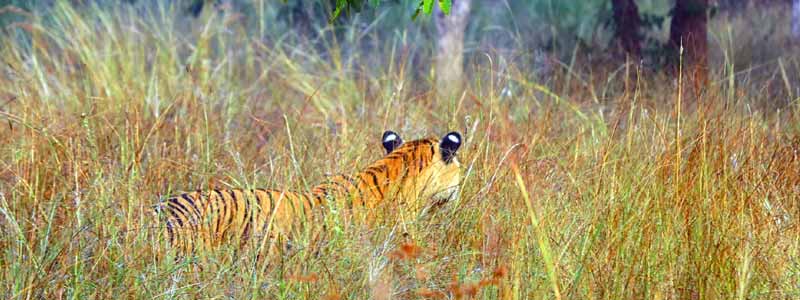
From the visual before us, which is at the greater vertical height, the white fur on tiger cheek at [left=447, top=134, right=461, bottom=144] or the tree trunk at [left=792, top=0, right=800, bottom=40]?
the white fur on tiger cheek at [left=447, top=134, right=461, bottom=144]

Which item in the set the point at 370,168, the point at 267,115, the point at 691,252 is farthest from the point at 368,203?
the point at 267,115

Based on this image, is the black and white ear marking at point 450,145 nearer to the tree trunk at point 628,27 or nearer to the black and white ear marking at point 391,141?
the black and white ear marking at point 391,141

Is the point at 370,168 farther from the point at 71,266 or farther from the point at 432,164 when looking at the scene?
the point at 71,266

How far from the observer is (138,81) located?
265 inches

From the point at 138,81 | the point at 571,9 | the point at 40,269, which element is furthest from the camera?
the point at 571,9

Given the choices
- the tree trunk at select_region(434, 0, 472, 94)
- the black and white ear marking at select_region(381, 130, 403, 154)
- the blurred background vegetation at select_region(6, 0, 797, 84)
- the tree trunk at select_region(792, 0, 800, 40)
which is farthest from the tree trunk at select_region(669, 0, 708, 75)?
the black and white ear marking at select_region(381, 130, 403, 154)

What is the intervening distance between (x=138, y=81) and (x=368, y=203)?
3064 mm

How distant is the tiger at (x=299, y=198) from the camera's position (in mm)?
3838

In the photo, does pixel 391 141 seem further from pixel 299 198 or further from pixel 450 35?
pixel 450 35

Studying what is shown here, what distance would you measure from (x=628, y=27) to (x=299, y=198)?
4984 millimetres

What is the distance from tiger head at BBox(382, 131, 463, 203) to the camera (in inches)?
173

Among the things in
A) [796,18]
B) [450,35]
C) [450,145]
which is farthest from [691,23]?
[450,145]

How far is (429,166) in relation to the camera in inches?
180

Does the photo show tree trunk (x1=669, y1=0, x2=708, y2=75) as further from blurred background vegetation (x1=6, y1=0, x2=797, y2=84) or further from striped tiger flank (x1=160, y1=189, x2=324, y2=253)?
striped tiger flank (x1=160, y1=189, x2=324, y2=253)
